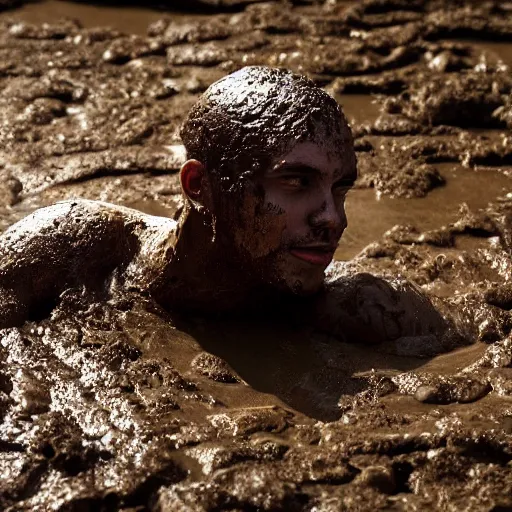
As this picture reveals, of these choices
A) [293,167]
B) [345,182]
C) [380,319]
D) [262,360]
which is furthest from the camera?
[380,319]

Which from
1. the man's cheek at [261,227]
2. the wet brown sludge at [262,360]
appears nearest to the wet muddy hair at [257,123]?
the man's cheek at [261,227]

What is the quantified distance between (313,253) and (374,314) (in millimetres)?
418

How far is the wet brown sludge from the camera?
3238 millimetres

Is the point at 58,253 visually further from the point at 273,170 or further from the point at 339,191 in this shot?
the point at 339,191

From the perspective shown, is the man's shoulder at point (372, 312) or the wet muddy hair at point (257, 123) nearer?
the wet muddy hair at point (257, 123)

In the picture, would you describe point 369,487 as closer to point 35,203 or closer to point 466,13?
point 35,203

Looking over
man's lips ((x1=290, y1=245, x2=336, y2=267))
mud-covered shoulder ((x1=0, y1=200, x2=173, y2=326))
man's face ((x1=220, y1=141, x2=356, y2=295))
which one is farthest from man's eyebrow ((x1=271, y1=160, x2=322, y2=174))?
mud-covered shoulder ((x1=0, y1=200, x2=173, y2=326))

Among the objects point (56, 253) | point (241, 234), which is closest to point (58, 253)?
point (56, 253)

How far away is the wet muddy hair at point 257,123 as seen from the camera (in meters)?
3.74

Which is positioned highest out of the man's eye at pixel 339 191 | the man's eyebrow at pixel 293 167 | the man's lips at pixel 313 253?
the man's eyebrow at pixel 293 167

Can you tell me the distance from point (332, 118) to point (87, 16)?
14.0 ft

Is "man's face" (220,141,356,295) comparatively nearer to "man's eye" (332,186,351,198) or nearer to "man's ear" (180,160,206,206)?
"man's eye" (332,186,351,198)

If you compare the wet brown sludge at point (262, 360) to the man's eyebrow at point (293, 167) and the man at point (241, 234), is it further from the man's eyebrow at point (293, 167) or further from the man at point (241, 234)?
the man's eyebrow at point (293, 167)

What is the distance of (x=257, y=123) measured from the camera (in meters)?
3.76
